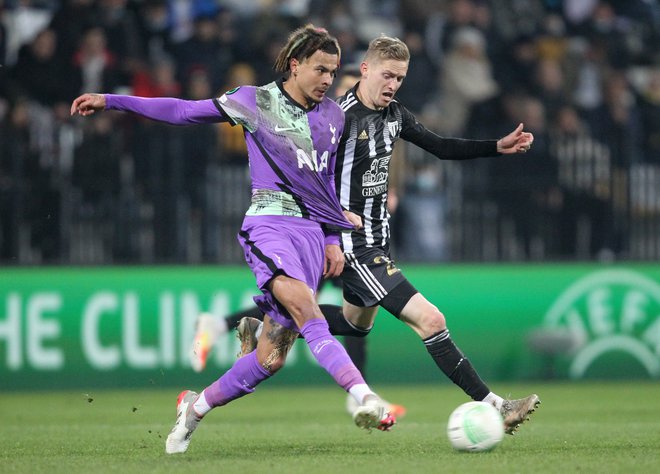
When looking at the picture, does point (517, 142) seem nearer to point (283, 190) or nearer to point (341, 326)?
point (283, 190)

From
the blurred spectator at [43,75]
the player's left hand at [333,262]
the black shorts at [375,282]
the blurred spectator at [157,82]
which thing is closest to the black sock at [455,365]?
the black shorts at [375,282]

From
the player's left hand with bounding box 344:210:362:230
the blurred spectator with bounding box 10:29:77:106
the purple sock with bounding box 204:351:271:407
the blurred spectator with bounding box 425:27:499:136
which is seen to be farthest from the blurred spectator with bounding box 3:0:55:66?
the purple sock with bounding box 204:351:271:407

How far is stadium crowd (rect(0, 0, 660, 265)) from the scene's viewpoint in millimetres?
12758

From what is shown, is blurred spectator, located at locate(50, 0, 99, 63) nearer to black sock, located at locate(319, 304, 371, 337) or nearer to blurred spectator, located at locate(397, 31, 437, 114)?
blurred spectator, located at locate(397, 31, 437, 114)

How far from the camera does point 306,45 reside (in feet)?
22.6

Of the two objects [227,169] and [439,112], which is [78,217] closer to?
[227,169]

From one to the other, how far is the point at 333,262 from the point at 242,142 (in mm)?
6734

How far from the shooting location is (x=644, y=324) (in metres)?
13.0

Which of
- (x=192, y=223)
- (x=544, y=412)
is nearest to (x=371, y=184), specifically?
(x=544, y=412)

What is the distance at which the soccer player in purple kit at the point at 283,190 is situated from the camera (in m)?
6.73

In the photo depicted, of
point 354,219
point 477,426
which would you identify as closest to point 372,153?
point 354,219

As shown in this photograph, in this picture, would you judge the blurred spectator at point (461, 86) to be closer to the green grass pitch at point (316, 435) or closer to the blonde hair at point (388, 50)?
the green grass pitch at point (316, 435)

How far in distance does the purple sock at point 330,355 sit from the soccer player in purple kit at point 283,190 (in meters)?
0.03

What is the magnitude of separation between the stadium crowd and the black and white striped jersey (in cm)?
521
